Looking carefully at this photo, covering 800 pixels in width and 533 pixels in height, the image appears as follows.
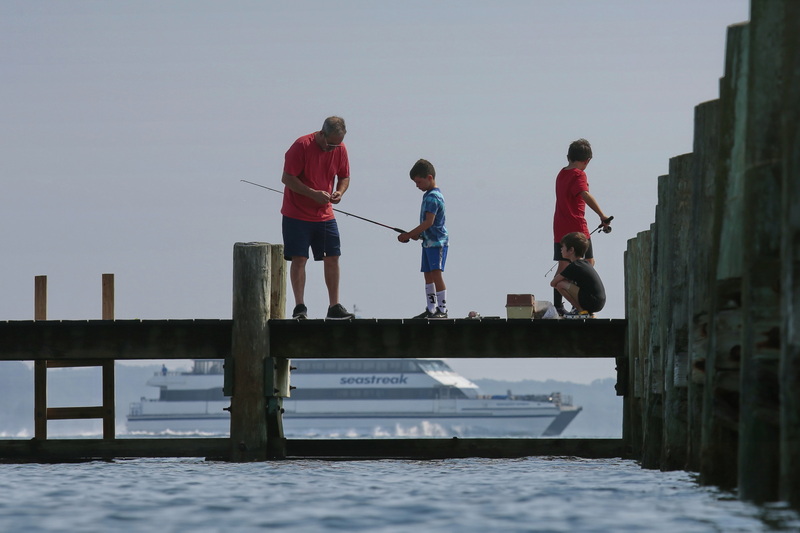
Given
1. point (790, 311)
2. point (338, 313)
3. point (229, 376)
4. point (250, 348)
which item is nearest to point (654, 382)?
point (338, 313)

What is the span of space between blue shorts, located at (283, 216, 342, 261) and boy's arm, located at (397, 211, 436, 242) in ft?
1.92

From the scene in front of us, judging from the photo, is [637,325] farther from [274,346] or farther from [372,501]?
[372,501]

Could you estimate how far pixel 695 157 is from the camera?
28.7 ft

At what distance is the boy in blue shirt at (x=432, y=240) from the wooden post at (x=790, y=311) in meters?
6.01

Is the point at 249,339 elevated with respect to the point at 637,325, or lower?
lower

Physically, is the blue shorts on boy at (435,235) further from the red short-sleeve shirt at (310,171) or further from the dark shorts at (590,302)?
the dark shorts at (590,302)

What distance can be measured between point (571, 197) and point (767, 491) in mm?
6071

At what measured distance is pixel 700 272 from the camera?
855cm

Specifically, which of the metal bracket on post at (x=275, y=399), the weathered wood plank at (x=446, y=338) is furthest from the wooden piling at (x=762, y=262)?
the metal bracket on post at (x=275, y=399)

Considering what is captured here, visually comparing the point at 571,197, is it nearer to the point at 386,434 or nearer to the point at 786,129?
the point at 786,129

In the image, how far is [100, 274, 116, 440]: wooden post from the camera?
46.4 feet

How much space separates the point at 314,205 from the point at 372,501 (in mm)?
4716

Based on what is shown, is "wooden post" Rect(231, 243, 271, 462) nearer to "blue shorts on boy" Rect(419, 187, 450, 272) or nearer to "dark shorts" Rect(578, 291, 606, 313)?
"blue shorts on boy" Rect(419, 187, 450, 272)

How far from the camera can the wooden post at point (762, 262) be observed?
6414mm
